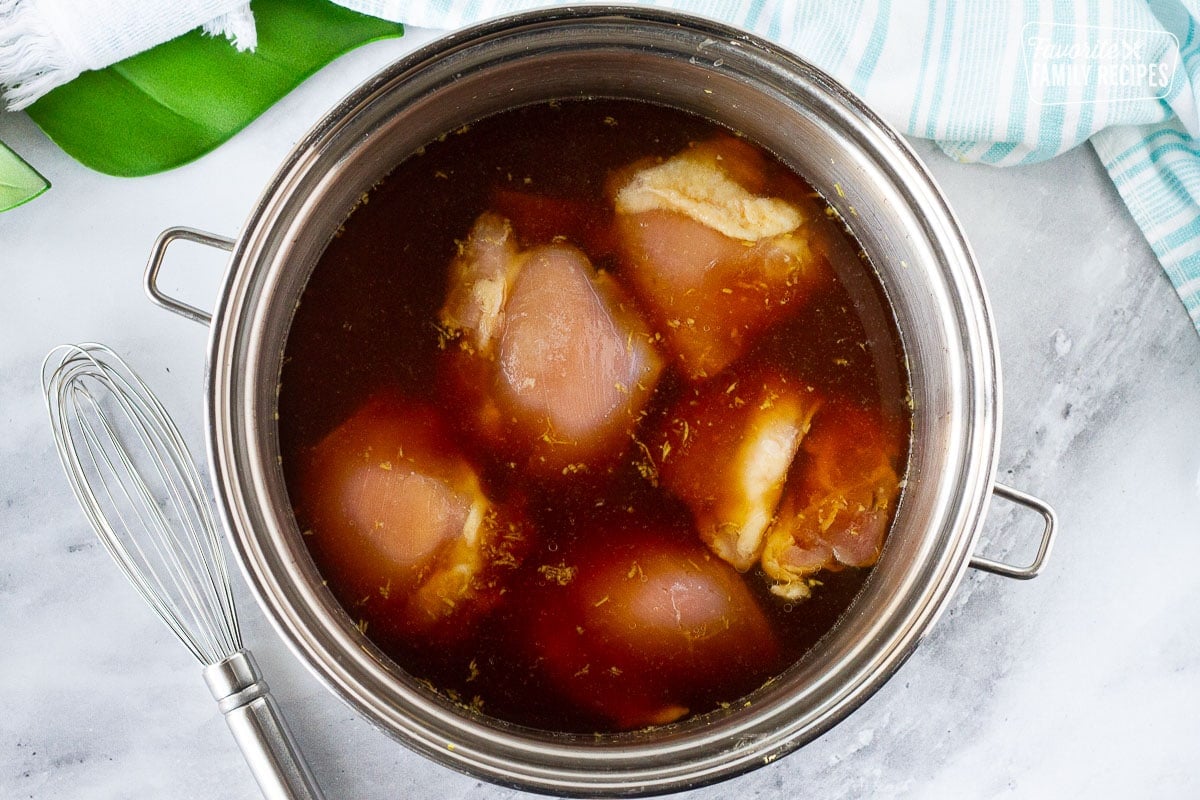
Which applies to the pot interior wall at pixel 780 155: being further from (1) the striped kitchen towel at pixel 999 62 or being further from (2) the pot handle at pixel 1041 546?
(1) the striped kitchen towel at pixel 999 62

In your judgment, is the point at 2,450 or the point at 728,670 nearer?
the point at 728,670

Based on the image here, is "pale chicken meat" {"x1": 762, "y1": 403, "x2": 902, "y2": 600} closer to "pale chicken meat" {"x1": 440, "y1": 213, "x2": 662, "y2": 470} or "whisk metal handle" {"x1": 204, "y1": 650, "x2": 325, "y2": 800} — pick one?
"pale chicken meat" {"x1": 440, "y1": 213, "x2": 662, "y2": 470}

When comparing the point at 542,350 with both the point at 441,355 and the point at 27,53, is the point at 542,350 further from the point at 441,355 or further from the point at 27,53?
the point at 27,53

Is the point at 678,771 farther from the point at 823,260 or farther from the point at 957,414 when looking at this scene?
the point at 823,260

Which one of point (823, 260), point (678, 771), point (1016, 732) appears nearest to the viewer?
point (678, 771)

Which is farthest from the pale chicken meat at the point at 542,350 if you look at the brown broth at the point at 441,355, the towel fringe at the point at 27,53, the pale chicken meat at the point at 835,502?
the towel fringe at the point at 27,53

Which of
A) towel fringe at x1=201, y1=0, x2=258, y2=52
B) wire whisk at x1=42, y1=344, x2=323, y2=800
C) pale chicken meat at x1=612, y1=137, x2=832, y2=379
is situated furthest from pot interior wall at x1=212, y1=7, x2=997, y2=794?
towel fringe at x1=201, y1=0, x2=258, y2=52

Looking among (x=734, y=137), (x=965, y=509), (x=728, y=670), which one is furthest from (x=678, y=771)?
(x=734, y=137)
